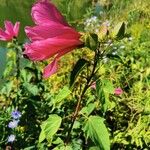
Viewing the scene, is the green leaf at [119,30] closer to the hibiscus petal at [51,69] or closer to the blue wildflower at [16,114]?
the hibiscus petal at [51,69]

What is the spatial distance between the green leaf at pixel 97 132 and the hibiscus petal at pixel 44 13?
26.8 inches

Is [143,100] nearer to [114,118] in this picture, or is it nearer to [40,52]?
[114,118]

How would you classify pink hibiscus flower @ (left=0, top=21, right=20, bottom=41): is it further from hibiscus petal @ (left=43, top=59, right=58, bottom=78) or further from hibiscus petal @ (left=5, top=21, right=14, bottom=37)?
hibiscus petal @ (left=43, top=59, right=58, bottom=78)

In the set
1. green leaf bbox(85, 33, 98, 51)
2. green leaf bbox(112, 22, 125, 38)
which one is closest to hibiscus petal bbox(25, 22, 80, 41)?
green leaf bbox(85, 33, 98, 51)

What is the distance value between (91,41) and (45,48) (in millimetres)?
187

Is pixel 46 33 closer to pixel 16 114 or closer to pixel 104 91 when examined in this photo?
pixel 104 91

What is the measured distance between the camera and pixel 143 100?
12.4 feet

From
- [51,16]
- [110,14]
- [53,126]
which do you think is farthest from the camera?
[110,14]

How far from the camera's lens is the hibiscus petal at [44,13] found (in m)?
1.49

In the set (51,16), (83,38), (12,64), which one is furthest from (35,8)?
(12,64)

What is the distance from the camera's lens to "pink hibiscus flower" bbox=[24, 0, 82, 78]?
1.50m

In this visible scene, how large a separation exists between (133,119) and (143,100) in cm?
17

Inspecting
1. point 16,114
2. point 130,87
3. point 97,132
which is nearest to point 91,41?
point 97,132

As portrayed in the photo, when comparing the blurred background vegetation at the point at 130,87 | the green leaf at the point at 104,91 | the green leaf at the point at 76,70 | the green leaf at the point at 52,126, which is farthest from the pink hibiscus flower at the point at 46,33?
the blurred background vegetation at the point at 130,87
